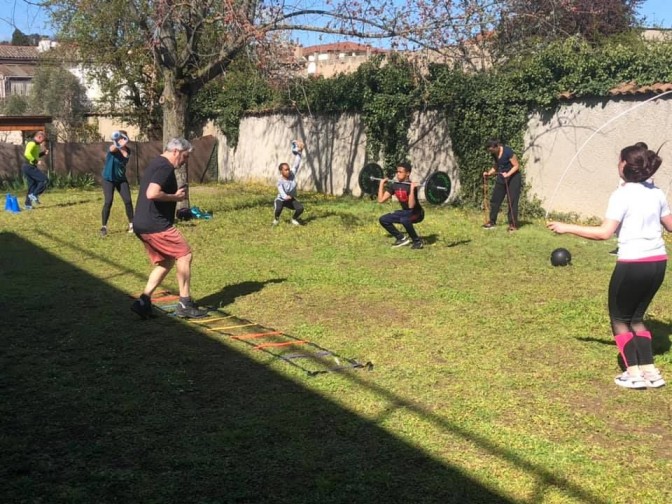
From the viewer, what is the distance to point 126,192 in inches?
450

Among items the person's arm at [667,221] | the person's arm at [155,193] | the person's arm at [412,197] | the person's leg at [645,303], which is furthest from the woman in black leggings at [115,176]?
the person's arm at [667,221]

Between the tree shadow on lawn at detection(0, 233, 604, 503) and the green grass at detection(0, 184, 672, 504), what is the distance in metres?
0.02

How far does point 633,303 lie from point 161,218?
4186mm

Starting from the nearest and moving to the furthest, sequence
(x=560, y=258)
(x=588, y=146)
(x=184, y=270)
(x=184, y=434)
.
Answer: (x=184, y=434) → (x=184, y=270) → (x=560, y=258) → (x=588, y=146)

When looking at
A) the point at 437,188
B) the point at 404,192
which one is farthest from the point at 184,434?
the point at 437,188

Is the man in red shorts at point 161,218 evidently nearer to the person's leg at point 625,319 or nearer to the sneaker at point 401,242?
the person's leg at point 625,319

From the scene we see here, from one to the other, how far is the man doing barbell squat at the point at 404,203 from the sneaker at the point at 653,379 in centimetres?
561

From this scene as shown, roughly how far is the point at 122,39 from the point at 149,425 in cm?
1977

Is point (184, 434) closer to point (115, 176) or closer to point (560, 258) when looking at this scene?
point (560, 258)

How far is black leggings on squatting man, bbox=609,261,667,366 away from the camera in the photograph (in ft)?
15.4

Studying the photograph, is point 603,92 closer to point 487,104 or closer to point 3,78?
point 487,104

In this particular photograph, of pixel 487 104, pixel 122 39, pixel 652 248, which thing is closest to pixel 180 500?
pixel 652 248

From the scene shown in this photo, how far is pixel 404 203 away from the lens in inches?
410

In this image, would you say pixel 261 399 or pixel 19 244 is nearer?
pixel 261 399
